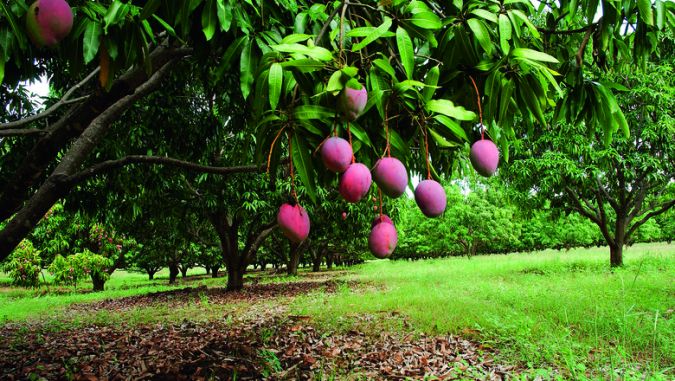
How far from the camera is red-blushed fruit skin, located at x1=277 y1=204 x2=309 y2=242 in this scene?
1.02 meters

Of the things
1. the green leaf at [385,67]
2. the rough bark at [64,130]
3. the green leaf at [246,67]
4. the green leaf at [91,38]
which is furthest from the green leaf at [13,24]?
the rough bark at [64,130]

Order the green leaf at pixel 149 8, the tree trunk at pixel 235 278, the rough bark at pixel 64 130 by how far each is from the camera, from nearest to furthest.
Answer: the green leaf at pixel 149 8 < the rough bark at pixel 64 130 < the tree trunk at pixel 235 278

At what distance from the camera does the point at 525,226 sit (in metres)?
31.2

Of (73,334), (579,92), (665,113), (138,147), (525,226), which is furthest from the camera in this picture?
(525,226)

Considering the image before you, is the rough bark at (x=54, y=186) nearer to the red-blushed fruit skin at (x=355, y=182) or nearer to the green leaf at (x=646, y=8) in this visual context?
the red-blushed fruit skin at (x=355, y=182)

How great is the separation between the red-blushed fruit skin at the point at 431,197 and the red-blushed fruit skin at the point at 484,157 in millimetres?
141

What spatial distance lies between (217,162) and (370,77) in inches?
294

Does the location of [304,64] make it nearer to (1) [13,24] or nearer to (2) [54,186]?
(1) [13,24]

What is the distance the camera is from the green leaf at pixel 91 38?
46.8 inches

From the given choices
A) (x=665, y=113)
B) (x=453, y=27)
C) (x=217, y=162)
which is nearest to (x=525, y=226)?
(x=665, y=113)

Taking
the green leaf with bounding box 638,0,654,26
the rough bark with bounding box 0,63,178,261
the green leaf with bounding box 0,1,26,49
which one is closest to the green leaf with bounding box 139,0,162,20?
the green leaf with bounding box 0,1,26,49

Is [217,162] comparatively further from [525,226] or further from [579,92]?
[525,226]

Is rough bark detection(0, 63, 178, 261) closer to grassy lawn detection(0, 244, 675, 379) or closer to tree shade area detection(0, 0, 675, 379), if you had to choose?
tree shade area detection(0, 0, 675, 379)

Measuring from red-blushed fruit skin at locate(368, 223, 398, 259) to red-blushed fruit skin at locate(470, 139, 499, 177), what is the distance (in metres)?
0.27
